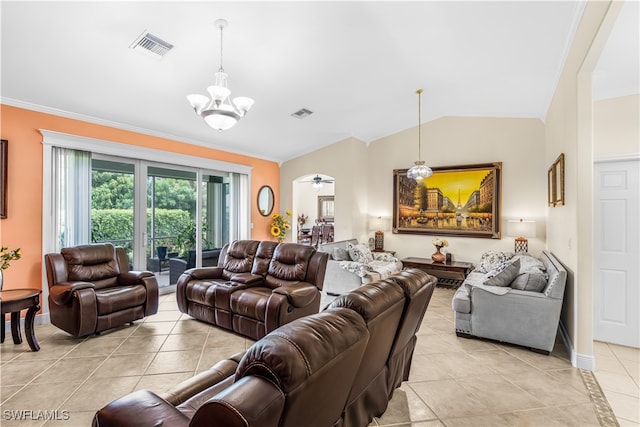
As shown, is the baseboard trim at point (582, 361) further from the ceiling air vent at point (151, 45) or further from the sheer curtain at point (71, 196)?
the sheer curtain at point (71, 196)

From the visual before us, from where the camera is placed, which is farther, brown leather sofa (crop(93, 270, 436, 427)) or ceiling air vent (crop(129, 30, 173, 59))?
ceiling air vent (crop(129, 30, 173, 59))

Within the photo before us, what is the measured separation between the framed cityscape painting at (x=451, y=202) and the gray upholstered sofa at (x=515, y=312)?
8.27ft

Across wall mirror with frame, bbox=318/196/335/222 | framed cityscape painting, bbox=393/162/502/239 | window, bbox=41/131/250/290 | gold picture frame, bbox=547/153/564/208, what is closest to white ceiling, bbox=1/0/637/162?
window, bbox=41/131/250/290

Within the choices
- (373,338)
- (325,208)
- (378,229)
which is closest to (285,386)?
(373,338)

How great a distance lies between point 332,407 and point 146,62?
3.77 metres

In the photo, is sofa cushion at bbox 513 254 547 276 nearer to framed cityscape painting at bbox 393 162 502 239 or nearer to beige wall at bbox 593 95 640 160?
beige wall at bbox 593 95 640 160

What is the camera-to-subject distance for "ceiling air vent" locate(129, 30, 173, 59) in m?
2.98

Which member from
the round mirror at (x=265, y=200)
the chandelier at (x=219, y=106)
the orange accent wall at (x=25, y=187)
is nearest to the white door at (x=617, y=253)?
the chandelier at (x=219, y=106)

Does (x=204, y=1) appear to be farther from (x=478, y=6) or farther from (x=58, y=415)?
(x=58, y=415)

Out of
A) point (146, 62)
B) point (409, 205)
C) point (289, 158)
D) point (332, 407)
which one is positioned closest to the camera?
point (332, 407)

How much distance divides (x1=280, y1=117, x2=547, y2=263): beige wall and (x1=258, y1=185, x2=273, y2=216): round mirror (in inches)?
14.9

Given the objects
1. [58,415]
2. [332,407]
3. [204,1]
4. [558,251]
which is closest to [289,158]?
[204,1]

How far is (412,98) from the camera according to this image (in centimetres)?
521

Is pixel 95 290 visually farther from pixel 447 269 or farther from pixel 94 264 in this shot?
pixel 447 269
